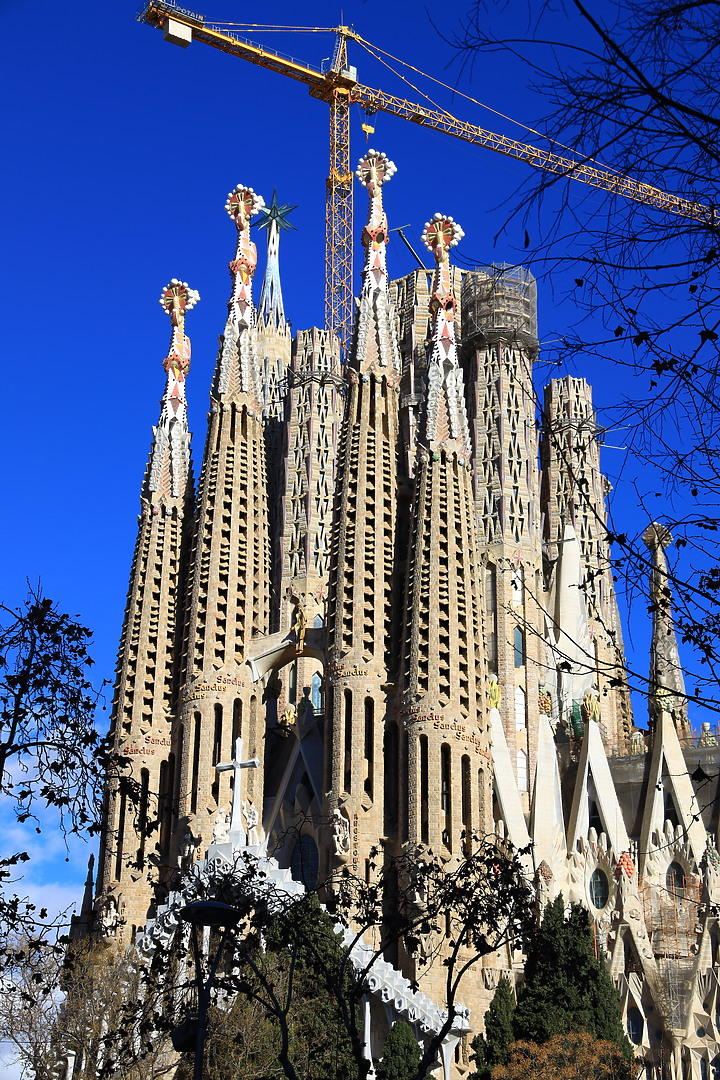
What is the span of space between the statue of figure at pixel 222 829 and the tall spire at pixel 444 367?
11310mm

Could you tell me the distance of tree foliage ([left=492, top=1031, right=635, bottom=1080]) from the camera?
1117 inches

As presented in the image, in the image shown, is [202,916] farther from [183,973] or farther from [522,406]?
[522,406]

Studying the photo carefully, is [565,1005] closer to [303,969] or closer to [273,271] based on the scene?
[303,969]

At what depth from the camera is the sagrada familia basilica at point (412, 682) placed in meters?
36.5

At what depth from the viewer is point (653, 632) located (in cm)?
4356

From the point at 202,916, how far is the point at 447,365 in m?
30.1

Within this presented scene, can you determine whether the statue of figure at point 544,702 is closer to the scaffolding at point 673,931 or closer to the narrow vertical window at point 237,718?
the scaffolding at point 673,931

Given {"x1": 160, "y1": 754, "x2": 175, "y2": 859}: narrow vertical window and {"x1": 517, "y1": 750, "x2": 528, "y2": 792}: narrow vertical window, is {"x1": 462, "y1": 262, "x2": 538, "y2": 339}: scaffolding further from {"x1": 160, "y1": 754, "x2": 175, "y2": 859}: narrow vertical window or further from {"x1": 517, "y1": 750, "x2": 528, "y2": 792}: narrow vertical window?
{"x1": 160, "y1": 754, "x2": 175, "y2": 859}: narrow vertical window

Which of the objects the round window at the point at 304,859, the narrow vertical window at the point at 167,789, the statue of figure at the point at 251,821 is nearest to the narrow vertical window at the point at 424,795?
the statue of figure at the point at 251,821

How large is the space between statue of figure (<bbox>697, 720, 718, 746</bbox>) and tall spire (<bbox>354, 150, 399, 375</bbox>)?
47.6 ft

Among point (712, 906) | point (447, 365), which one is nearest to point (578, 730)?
point (712, 906)

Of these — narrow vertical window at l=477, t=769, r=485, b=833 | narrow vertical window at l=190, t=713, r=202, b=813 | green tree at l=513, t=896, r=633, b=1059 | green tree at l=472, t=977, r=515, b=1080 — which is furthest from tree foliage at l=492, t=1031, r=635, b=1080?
narrow vertical window at l=190, t=713, r=202, b=813

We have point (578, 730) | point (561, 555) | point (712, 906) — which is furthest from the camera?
point (561, 555)

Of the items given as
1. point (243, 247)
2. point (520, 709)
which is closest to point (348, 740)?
point (520, 709)
